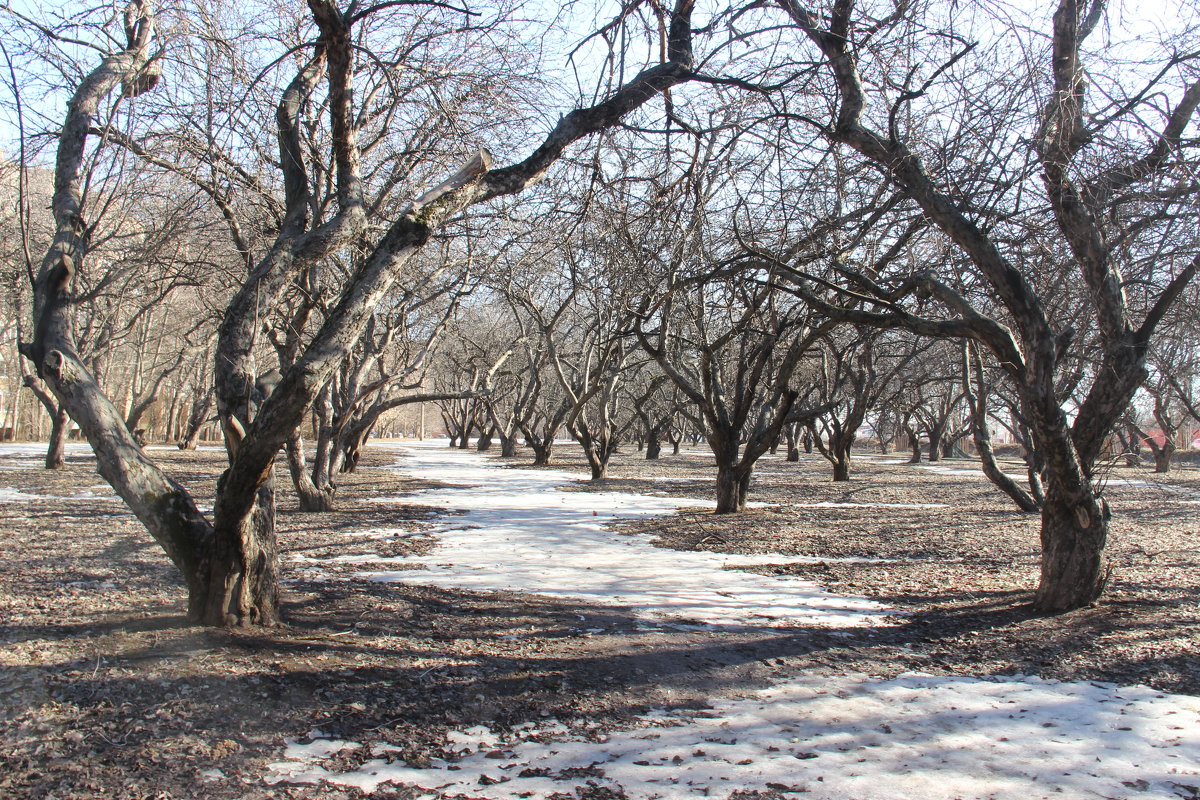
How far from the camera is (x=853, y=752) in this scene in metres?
2.66

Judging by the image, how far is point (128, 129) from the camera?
4.30m

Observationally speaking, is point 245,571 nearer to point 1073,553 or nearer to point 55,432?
point 1073,553

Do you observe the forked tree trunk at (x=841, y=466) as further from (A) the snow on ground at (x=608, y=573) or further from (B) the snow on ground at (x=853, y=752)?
(B) the snow on ground at (x=853, y=752)

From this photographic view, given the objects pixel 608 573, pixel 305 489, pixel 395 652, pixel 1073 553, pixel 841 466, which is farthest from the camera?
pixel 841 466

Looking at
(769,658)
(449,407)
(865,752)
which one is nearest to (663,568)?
(769,658)

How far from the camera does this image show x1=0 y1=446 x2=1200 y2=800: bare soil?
2594 mm

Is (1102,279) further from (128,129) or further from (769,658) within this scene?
(128,129)

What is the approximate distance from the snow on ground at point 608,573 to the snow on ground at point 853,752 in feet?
4.70

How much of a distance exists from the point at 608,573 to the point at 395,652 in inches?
101

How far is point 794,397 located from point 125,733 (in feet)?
25.5

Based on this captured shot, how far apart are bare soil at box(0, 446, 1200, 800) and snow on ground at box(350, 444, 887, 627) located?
29cm

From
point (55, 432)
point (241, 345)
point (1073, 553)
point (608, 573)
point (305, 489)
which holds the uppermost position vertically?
point (241, 345)

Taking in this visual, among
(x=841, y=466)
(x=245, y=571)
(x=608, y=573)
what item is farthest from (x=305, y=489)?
(x=841, y=466)

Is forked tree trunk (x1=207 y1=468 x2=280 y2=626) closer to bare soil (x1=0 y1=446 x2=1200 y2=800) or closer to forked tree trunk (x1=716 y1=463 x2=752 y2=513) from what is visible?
bare soil (x1=0 y1=446 x2=1200 y2=800)
